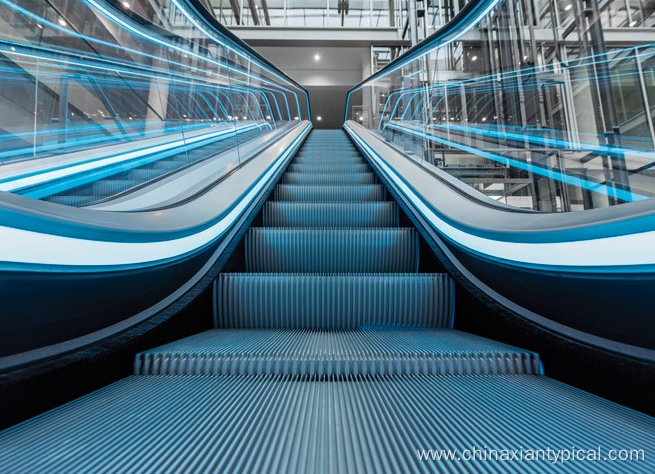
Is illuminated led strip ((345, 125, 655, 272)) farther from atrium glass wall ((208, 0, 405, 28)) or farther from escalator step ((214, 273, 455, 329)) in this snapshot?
atrium glass wall ((208, 0, 405, 28))

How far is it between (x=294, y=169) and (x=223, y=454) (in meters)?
3.69

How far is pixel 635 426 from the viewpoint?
884 millimetres

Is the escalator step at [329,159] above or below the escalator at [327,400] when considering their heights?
above

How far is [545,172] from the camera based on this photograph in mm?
2662

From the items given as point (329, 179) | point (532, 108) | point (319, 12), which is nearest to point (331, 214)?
point (329, 179)

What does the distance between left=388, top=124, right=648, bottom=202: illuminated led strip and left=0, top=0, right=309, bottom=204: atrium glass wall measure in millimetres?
2172

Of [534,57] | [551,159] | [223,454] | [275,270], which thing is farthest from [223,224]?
[534,57]

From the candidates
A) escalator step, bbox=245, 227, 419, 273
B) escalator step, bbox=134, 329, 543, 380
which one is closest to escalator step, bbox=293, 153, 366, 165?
escalator step, bbox=245, 227, 419, 273

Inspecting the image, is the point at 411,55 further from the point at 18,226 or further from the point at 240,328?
the point at 18,226

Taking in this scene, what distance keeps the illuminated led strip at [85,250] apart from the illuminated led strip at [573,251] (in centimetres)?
137

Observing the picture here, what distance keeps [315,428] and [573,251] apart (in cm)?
94

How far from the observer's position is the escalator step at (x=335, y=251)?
231 centimetres

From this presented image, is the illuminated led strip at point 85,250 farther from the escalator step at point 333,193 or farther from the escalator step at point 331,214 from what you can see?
the escalator step at point 333,193

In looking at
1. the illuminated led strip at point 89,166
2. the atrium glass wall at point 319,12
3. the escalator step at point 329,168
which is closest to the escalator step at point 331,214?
the illuminated led strip at point 89,166
